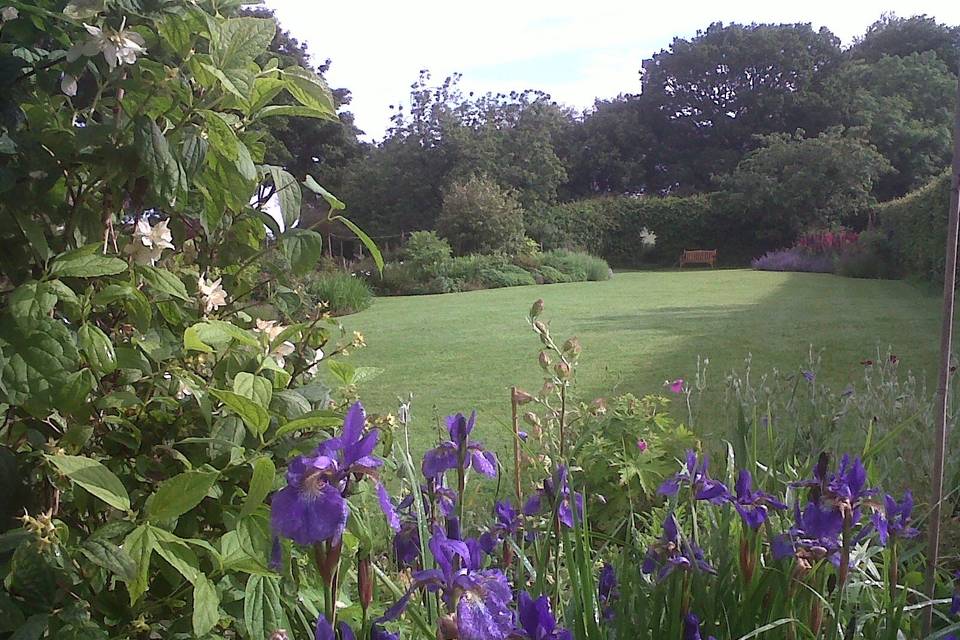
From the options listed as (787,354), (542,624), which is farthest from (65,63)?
(787,354)

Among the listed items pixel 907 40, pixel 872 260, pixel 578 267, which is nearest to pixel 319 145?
pixel 578 267

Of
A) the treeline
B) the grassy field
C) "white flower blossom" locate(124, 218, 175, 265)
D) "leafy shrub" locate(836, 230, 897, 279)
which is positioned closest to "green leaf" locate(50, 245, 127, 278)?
"white flower blossom" locate(124, 218, 175, 265)

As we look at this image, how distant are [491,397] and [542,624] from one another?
3908 millimetres

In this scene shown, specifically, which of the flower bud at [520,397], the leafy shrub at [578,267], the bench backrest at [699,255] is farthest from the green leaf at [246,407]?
the bench backrest at [699,255]

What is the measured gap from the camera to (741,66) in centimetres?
2786

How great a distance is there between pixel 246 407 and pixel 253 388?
0.19ft

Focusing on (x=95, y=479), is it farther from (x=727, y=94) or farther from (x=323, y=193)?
(x=727, y=94)

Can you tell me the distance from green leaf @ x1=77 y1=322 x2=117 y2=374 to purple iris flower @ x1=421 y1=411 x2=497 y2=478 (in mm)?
327

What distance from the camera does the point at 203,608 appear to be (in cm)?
73

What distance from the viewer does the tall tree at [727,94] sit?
85.4ft

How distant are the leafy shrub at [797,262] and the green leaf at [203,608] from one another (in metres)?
13.8

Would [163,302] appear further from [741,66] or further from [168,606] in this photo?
[741,66]

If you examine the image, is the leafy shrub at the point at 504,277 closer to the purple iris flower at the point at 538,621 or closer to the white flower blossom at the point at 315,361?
the white flower blossom at the point at 315,361

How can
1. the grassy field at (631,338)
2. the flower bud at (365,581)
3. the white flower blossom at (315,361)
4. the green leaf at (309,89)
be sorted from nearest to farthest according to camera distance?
1. the flower bud at (365,581)
2. the green leaf at (309,89)
3. the white flower blossom at (315,361)
4. the grassy field at (631,338)
